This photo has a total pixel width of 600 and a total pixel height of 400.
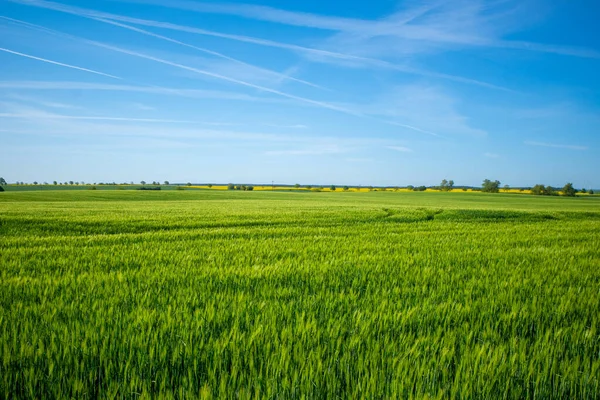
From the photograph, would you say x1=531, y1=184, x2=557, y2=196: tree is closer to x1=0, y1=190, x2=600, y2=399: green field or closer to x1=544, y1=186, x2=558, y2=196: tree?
x1=544, y1=186, x2=558, y2=196: tree

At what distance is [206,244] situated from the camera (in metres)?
9.48

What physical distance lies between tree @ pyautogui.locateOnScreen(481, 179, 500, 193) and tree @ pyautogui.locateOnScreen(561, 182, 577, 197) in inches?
761

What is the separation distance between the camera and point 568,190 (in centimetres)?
10625

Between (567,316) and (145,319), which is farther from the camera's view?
(567,316)

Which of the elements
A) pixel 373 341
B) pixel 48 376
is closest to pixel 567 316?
pixel 373 341

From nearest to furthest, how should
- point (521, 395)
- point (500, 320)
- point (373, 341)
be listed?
1. point (521, 395)
2. point (373, 341)
3. point (500, 320)

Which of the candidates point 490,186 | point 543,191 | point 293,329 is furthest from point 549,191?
point 293,329

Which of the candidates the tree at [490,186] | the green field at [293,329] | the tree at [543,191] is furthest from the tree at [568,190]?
the green field at [293,329]

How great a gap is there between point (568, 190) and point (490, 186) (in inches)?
910

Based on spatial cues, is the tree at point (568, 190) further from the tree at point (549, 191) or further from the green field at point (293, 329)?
the green field at point (293, 329)

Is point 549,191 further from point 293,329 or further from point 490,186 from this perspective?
point 293,329

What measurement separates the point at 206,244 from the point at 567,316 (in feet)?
27.2

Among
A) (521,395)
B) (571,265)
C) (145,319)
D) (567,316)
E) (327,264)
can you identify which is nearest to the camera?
(521,395)

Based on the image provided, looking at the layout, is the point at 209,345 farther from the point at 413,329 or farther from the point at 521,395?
the point at 521,395
